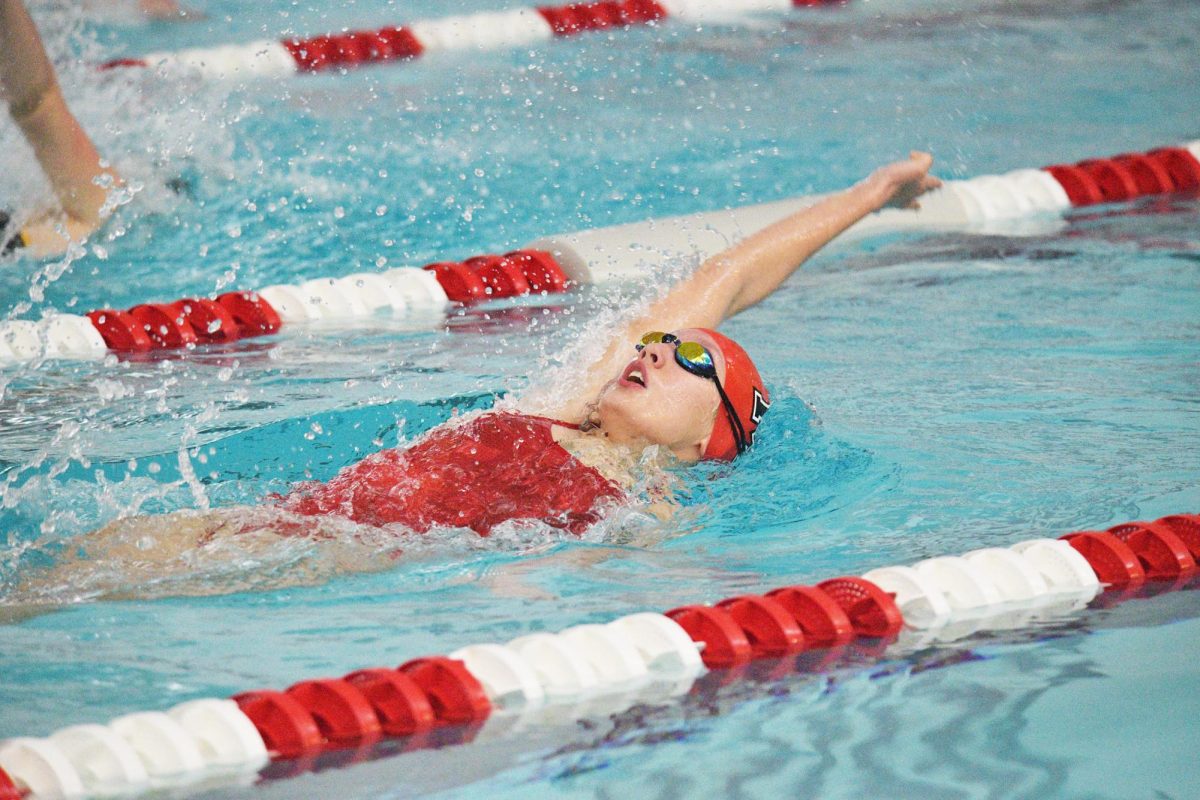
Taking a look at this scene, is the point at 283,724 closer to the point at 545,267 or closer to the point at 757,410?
the point at 757,410

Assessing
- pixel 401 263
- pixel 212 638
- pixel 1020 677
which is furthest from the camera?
pixel 401 263

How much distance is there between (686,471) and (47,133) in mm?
2838

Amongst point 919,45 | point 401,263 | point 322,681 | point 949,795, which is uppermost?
point 919,45

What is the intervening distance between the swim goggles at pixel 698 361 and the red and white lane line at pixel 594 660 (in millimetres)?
636

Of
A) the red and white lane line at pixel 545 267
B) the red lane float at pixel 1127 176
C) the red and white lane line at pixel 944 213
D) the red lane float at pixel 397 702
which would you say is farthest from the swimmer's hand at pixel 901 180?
the red lane float at pixel 1127 176

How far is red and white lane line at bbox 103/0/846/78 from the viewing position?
25.4 ft

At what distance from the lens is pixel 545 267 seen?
4.95m

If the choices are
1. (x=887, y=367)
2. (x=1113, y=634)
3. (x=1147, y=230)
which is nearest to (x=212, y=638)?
(x=1113, y=634)

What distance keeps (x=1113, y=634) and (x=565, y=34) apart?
264 inches

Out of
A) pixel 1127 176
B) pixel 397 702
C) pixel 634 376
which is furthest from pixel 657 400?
pixel 1127 176

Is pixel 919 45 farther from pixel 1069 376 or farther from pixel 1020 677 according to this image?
Answer: pixel 1020 677

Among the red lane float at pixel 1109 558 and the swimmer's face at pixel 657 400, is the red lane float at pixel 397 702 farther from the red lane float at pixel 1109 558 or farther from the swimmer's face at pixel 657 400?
the red lane float at pixel 1109 558

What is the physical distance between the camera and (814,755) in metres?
1.98

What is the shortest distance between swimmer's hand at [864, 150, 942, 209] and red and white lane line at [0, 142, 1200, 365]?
1.76ft
